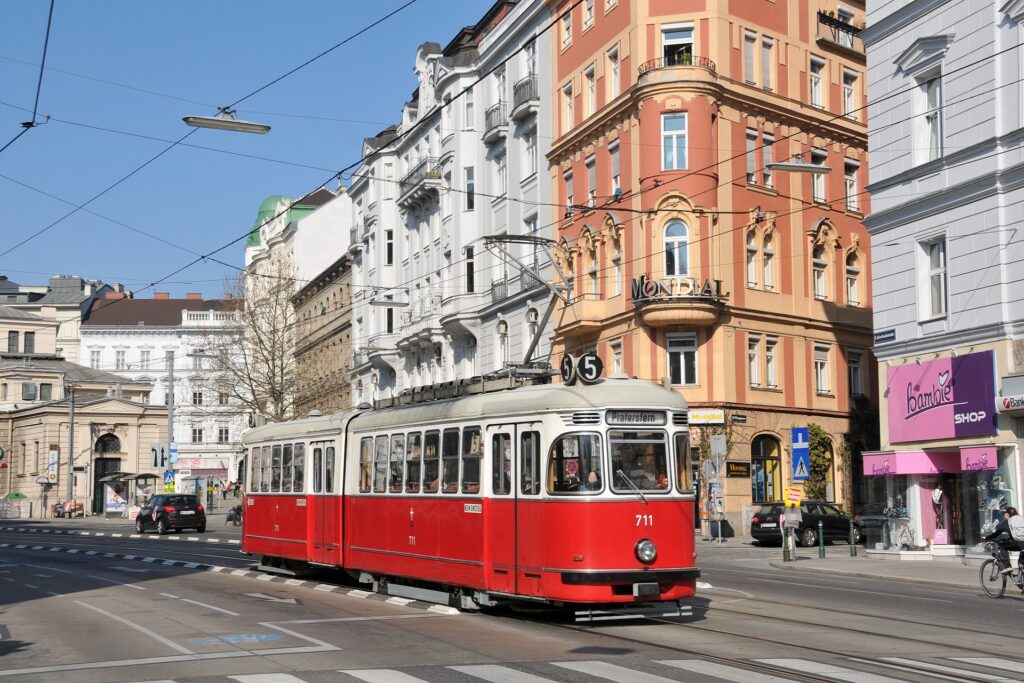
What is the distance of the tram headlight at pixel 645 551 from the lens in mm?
15672

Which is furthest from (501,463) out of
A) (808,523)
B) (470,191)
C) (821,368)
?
(470,191)

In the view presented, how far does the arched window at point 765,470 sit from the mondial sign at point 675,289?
5.33 metres

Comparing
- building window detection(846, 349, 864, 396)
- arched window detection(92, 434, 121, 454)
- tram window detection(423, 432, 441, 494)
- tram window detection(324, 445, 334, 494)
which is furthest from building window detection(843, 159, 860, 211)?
arched window detection(92, 434, 121, 454)

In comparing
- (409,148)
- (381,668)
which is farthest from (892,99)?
(409,148)

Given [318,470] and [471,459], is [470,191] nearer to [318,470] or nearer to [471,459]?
[318,470]

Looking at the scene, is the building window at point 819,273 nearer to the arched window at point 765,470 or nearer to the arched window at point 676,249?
the arched window at point 765,470

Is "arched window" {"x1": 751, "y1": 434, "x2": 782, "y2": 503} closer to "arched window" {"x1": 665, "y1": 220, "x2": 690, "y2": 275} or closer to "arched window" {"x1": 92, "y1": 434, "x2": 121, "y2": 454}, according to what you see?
"arched window" {"x1": 665, "y1": 220, "x2": 690, "y2": 275}

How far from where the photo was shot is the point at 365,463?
21375 mm

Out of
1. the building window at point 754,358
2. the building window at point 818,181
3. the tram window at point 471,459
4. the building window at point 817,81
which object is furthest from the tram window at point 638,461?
the building window at point 817,81

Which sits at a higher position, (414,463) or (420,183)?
(420,183)

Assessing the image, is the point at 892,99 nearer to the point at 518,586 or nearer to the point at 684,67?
the point at 684,67

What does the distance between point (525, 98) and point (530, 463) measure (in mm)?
35212

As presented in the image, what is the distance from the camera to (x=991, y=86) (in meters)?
28.8

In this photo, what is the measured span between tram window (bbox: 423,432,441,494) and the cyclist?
9440 mm
